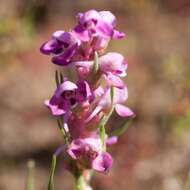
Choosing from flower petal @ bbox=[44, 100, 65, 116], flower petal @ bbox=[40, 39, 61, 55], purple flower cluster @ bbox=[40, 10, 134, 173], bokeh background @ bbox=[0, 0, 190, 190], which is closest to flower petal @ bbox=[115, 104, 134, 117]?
purple flower cluster @ bbox=[40, 10, 134, 173]

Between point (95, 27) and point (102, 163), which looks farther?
point (102, 163)

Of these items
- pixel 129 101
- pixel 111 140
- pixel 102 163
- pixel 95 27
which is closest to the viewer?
pixel 95 27

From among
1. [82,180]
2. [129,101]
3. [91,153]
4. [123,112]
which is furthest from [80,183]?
[129,101]

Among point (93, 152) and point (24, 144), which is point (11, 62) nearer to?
point (24, 144)

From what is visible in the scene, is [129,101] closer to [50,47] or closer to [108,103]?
[108,103]

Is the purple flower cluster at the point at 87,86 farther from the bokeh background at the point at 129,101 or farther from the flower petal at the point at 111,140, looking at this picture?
the bokeh background at the point at 129,101

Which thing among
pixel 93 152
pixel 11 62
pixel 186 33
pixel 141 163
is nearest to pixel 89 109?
pixel 93 152
